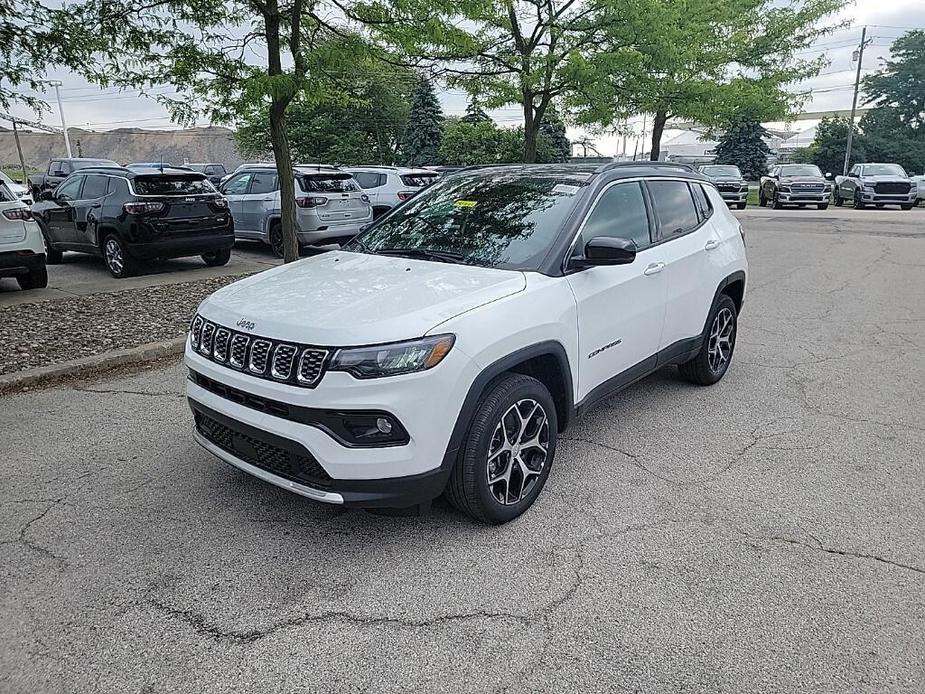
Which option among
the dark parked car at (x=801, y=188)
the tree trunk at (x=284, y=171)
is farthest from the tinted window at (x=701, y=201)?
the dark parked car at (x=801, y=188)

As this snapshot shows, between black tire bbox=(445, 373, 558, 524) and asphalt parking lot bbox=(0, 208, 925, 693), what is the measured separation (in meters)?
0.13

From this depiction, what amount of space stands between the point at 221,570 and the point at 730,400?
12.5 ft

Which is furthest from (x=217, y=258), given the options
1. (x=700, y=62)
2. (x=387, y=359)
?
(x=700, y=62)

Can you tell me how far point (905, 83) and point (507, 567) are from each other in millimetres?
65132

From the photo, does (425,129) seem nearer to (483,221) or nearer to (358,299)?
(483,221)

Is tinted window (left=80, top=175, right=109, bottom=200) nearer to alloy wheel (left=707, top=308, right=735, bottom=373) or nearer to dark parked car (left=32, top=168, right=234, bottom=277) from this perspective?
dark parked car (left=32, top=168, right=234, bottom=277)

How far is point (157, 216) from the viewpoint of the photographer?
10266mm

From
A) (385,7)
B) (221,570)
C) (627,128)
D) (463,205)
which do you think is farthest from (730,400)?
(627,128)

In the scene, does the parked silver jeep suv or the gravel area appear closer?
the gravel area

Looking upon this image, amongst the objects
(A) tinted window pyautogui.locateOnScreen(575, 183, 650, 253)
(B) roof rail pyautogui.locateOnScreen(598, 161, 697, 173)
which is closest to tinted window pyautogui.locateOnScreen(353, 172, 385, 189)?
(B) roof rail pyautogui.locateOnScreen(598, 161, 697, 173)

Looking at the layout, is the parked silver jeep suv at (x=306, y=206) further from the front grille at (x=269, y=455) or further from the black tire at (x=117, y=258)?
the front grille at (x=269, y=455)

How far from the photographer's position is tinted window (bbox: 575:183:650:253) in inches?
158

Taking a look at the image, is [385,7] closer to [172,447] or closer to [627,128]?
[172,447]

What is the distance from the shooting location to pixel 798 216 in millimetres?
22094
